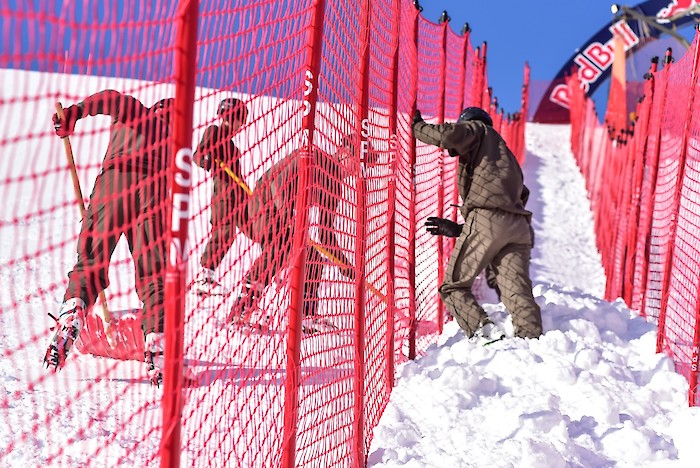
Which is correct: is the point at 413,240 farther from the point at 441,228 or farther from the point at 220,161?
the point at 220,161

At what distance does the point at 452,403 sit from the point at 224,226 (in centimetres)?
147

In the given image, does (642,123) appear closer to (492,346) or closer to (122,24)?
(492,346)

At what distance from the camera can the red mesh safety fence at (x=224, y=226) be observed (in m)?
1.58

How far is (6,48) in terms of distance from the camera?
4.23 feet

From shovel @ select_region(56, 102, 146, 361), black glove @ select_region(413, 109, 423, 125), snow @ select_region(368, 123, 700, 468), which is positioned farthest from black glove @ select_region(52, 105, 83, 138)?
black glove @ select_region(413, 109, 423, 125)

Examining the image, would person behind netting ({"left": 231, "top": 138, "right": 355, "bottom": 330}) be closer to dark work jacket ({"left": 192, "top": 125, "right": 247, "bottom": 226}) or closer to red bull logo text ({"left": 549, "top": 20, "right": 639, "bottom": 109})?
dark work jacket ({"left": 192, "top": 125, "right": 247, "bottom": 226})

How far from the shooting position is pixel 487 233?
4.73m

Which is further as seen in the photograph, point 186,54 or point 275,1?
point 275,1

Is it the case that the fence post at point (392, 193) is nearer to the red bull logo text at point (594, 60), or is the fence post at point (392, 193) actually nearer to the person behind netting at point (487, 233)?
the person behind netting at point (487, 233)

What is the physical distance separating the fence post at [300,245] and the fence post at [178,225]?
815 millimetres

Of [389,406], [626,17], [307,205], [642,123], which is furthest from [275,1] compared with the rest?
[626,17]

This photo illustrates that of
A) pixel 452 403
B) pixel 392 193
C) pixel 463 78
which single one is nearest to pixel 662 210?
pixel 463 78

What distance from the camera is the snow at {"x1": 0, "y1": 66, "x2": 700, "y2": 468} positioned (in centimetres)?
288

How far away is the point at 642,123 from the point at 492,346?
3286 millimetres
